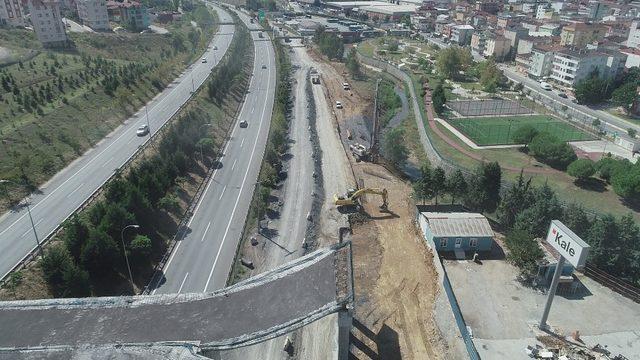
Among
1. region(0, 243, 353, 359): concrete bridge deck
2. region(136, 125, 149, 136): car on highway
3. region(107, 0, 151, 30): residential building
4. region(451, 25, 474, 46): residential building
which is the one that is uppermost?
region(107, 0, 151, 30): residential building

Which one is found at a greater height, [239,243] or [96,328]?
[96,328]

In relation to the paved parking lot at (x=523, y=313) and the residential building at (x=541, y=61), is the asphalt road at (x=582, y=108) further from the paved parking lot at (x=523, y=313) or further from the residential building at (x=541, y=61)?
the paved parking lot at (x=523, y=313)

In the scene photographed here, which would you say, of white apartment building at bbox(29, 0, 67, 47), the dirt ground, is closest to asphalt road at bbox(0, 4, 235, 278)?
the dirt ground

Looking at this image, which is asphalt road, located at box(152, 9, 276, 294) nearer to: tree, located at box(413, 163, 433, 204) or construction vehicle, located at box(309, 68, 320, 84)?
tree, located at box(413, 163, 433, 204)

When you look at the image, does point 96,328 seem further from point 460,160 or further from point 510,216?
point 460,160

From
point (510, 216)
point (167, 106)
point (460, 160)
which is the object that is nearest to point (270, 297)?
point (510, 216)

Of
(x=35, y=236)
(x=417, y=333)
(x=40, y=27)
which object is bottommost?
(x=417, y=333)

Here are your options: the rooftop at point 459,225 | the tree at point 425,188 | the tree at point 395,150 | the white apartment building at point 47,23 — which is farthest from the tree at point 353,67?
the rooftop at point 459,225
